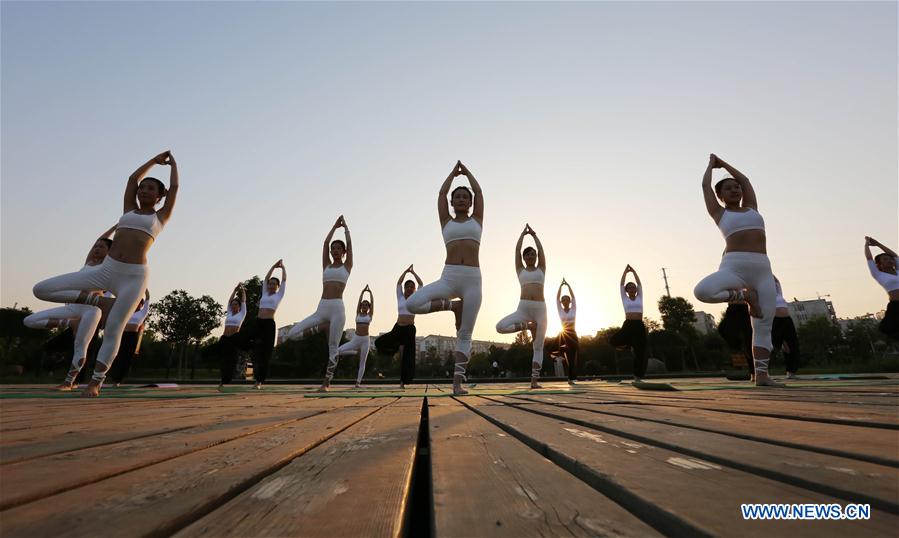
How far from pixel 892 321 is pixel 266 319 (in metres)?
13.3

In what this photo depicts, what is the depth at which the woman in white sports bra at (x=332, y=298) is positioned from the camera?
8.33 m

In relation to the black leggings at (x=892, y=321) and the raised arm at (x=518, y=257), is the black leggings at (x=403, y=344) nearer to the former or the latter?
the raised arm at (x=518, y=257)

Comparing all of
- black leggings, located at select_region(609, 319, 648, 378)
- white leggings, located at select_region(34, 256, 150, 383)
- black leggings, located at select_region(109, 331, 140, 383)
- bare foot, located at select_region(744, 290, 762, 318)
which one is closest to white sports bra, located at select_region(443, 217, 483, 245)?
bare foot, located at select_region(744, 290, 762, 318)

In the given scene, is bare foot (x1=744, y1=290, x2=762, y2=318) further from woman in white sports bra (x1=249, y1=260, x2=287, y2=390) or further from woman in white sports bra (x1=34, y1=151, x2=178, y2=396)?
woman in white sports bra (x1=249, y1=260, x2=287, y2=390)

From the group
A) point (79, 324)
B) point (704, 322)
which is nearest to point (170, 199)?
point (79, 324)

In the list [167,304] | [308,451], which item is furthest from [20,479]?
[167,304]

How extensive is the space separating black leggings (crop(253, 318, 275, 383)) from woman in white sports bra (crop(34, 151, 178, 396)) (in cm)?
385

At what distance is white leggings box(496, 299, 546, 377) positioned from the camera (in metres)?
7.28

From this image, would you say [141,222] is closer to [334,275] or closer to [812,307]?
[334,275]

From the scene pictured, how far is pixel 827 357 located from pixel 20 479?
225ft

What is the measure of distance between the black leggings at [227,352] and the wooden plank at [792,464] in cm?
906

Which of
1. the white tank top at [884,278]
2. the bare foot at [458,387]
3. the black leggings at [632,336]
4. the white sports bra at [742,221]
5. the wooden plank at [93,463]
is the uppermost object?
the white sports bra at [742,221]

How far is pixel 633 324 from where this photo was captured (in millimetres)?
9328

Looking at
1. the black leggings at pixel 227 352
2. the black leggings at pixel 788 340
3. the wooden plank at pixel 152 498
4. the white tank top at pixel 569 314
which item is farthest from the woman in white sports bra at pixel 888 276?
the black leggings at pixel 227 352
